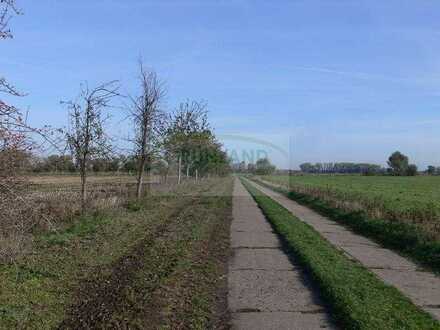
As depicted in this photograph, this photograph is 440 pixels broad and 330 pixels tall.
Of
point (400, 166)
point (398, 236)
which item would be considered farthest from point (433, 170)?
point (398, 236)

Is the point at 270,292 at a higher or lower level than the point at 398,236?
lower

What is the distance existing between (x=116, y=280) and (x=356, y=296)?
3832 mm

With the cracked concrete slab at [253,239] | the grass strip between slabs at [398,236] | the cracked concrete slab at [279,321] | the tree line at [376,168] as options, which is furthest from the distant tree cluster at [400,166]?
the cracked concrete slab at [279,321]

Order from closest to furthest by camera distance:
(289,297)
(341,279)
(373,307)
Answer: (373,307) < (289,297) < (341,279)

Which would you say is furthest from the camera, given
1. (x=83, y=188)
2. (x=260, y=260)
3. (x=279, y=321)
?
(x=83, y=188)

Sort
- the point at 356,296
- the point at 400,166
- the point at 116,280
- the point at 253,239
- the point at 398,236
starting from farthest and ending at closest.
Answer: the point at 400,166, the point at 253,239, the point at 398,236, the point at 116,280, the point at 356,296

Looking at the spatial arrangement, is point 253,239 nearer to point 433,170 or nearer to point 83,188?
point 83,188

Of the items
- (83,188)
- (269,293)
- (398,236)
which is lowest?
(269,293)

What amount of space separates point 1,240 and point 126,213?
11.4 meters

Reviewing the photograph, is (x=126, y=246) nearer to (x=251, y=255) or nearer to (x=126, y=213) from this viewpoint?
(x=251, y=255)

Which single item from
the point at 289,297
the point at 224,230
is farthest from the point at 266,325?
the point at 224,230

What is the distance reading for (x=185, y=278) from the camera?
8352 mm

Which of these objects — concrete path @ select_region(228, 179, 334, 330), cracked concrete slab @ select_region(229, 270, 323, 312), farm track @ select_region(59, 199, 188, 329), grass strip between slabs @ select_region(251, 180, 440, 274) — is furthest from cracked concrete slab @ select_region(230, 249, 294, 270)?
grass strip between slabs @ select_region(251, 180, 440, 274)

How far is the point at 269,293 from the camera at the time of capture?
7.64 metres
